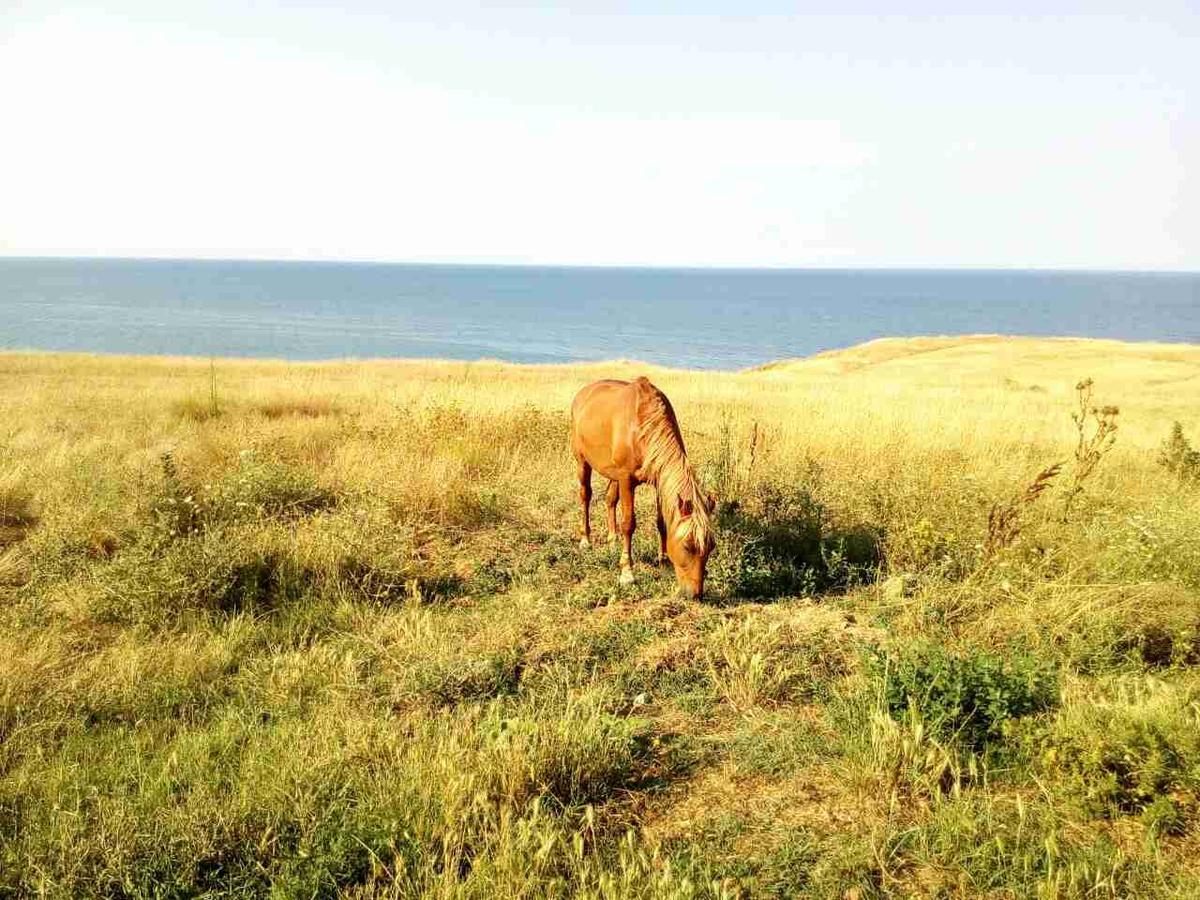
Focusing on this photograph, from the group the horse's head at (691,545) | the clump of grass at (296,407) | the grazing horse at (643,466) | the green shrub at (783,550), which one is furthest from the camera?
the clump of grass at (296,407)

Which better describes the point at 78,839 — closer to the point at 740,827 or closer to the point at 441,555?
the point at 740,827

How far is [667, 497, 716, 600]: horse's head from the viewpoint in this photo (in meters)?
6.43

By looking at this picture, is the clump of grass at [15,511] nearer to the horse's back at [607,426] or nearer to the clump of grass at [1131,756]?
the horse's back at [607,426]

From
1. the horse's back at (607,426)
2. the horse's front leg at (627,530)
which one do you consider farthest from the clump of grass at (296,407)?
the horse's front leg at (627,530)

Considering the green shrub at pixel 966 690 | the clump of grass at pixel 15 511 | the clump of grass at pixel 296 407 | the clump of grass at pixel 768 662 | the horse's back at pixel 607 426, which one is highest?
the horse's back at pixel 607 426

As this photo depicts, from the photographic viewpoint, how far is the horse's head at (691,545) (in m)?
6.43

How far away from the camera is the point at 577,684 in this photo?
525 cm

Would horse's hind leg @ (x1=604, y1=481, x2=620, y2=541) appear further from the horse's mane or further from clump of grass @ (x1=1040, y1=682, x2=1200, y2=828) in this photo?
clump of grass @ (x1=1040, y1=682, x2=1200, y2=828)

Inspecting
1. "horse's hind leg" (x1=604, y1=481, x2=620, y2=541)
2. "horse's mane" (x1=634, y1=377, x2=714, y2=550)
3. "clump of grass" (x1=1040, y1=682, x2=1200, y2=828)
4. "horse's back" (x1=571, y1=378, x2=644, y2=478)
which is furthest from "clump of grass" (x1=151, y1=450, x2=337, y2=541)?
"clump of grass" (x1=1040, y1=682, x2=1200, y2=828)

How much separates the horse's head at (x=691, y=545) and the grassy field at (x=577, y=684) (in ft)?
0.79

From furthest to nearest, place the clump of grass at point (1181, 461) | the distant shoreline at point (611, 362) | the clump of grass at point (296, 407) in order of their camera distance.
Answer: the distant shoreline at point (611, 362)
the clump of grass at point (296, 407)
the clump of grass at point (1181, 461)

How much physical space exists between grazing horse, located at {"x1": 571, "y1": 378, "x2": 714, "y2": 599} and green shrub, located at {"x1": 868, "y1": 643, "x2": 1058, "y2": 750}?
195cm

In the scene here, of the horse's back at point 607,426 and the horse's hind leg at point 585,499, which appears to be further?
the horse's hind leg at point 585,499

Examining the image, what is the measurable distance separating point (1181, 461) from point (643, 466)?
29.7ft
